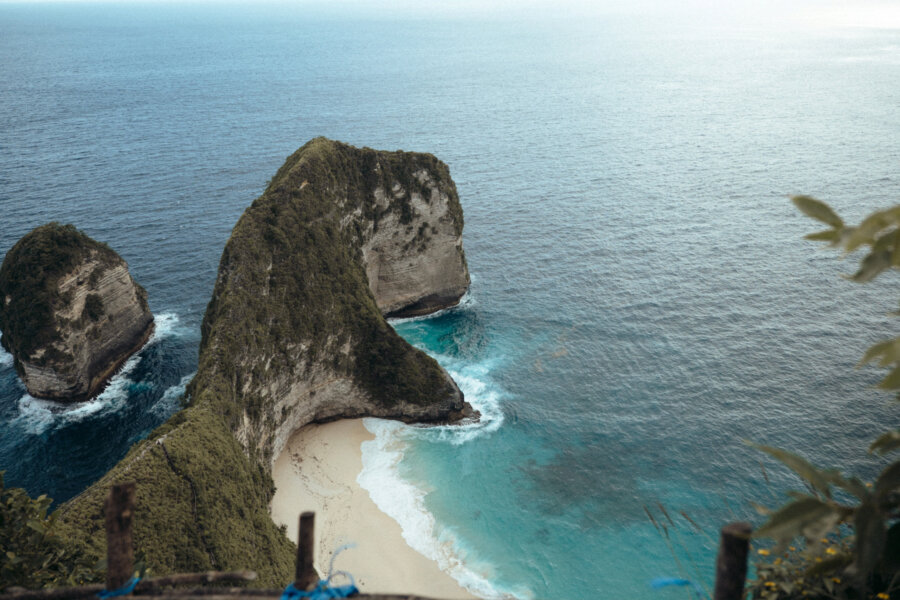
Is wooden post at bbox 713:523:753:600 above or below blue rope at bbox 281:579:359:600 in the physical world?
above

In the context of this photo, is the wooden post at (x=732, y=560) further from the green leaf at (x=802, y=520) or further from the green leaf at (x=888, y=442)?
A: the green leaf at (x=888, y=442)

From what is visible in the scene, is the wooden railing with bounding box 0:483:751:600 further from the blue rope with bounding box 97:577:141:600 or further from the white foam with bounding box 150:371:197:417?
the white foam with bounding box 150:371:197:417

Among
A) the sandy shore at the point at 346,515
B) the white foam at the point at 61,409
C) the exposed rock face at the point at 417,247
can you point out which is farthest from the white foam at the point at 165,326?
the sandy shore at the point at 346,515

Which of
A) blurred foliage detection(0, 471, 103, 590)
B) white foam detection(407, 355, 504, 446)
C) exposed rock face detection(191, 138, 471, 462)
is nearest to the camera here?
blurred foliage detection(0, 471, 103, 590)

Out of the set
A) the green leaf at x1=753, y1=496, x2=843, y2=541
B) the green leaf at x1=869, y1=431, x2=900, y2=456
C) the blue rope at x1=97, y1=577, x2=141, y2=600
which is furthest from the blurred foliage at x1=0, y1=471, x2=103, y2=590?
the green leaf at x1=869, y1=431, x2=900, y2=456

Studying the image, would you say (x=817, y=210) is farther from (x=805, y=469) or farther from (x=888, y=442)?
(x=888, y=442)

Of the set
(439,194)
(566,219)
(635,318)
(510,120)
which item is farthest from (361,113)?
(635,318)
